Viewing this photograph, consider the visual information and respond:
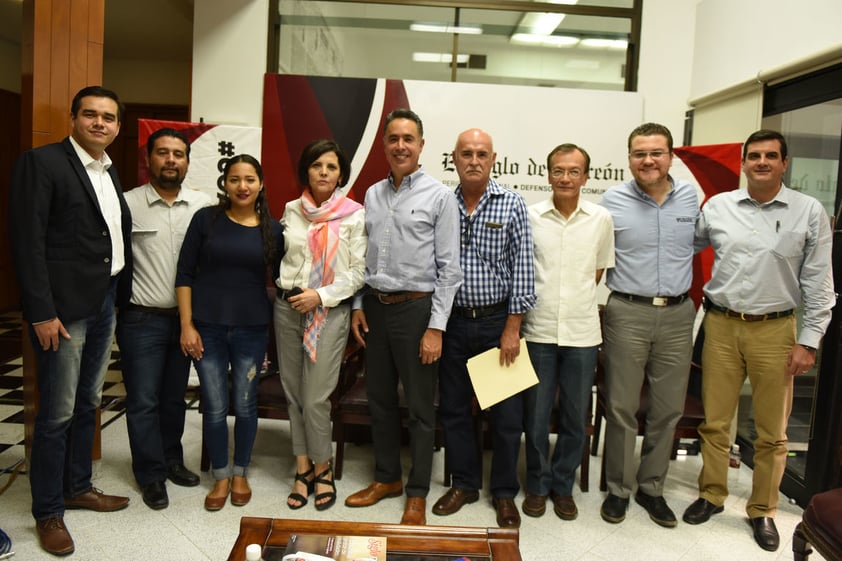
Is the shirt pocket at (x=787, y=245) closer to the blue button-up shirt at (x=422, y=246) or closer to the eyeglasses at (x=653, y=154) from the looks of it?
the eyeglasses at (x=653, y=154)

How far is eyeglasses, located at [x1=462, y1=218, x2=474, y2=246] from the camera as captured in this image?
2477 millimetres

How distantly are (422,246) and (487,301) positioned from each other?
0.35 metres

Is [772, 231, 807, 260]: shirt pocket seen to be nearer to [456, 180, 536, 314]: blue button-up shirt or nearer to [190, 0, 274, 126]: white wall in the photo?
→ [456, 180, 536, 314]: blue button-up shirt

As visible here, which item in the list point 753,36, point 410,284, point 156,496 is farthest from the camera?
point 753,36

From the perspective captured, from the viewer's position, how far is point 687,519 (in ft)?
8.81

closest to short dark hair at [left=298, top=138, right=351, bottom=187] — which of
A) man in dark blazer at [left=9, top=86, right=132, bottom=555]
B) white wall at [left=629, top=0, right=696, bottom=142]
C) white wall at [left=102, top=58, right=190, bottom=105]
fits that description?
man in dark blazer at [left=9, top=86, right=132, bottom=555]

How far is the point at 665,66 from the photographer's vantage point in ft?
14.4

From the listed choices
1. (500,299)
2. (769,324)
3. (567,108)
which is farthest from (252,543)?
(567,108)

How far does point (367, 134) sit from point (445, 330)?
2211mm

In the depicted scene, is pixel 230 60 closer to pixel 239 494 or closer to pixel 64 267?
pixel 64 267

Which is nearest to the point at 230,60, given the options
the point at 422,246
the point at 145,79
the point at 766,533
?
the point at 422,246

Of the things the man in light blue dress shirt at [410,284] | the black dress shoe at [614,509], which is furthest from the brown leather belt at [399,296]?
the black dress shoe at [614,509]

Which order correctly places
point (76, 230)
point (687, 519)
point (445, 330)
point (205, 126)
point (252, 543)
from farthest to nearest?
point (205, 126)
point (687, 519)
point (445, 330)
point (76, 230)
point (252, 543)

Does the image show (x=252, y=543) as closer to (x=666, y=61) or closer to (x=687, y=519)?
(x=687, y=519)
